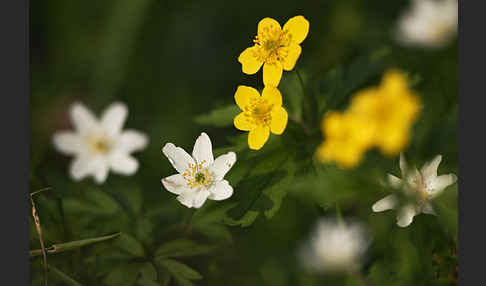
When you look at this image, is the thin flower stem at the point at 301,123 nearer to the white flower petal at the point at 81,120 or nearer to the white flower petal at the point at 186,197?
the white flower petal at the point at 186,197

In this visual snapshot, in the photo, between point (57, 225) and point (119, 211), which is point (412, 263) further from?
point (57, 225)

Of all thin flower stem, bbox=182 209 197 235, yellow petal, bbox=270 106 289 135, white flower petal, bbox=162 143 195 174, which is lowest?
thin flower stem, bbox=182 209 197 235

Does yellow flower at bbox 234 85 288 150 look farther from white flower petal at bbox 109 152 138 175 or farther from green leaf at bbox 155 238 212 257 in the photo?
white flower petal at bbox 109 152 138 175

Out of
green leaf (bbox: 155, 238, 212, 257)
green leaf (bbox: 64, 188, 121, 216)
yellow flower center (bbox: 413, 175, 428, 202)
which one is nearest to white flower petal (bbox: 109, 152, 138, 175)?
green leaf (bbox: 64, 188, 121, 216)

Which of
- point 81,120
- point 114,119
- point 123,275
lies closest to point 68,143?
point 81,120

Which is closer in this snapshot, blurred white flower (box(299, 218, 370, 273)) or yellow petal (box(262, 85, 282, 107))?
yellow petal (box(262, 85, 282, 107))
